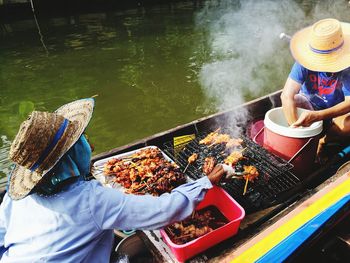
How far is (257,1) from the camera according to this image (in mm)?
28328

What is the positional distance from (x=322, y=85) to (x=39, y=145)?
4.16 m

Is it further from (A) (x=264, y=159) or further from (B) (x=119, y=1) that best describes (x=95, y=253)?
(B) (x=119, y=1)

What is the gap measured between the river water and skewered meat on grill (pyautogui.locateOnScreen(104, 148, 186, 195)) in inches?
155

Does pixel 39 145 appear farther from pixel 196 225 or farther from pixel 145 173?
pixel 196 225

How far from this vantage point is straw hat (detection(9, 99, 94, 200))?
6.69 ft

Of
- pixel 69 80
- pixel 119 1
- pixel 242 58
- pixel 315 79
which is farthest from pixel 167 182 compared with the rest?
pixel 119 1

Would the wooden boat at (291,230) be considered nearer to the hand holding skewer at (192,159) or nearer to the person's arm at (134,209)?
the person's arm at (134,209)

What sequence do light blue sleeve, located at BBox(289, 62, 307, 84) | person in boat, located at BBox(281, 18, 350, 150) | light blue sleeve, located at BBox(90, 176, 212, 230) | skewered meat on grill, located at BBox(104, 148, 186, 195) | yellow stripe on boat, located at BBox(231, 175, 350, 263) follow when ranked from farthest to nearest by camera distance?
1. light blue sleeve, located at BBox(289, 62, 307, 84)
2. person in boat, located at BBox(281, 18, 350, 150)
3. skewered meat on grill, located at BBox(104, 148, 186, 195)
4. yellow stripe on boat, located at BBox(231, 175, 350, 263)
5. light blue sleeve, located at BBox(90, 176, 212, 230)

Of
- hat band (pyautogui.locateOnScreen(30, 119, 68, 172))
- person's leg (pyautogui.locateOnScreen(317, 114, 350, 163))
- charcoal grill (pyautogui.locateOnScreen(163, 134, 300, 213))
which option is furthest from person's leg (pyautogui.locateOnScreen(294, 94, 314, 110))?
hat band (pyautogui.locateOnScreen(30, 119, 68, 172))

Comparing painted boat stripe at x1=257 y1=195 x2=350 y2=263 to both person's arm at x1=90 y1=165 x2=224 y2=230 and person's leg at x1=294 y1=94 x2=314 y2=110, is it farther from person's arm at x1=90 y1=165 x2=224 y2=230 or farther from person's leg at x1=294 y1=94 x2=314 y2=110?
person's leg at x1=294 y1=94 x2=314 y2=110

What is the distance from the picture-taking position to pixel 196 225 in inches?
130

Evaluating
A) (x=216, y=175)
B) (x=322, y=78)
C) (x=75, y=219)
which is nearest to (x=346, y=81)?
(x=322, y=78)

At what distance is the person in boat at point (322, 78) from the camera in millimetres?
4008

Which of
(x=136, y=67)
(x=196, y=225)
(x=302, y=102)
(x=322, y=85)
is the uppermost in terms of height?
(x=322, y=85)
